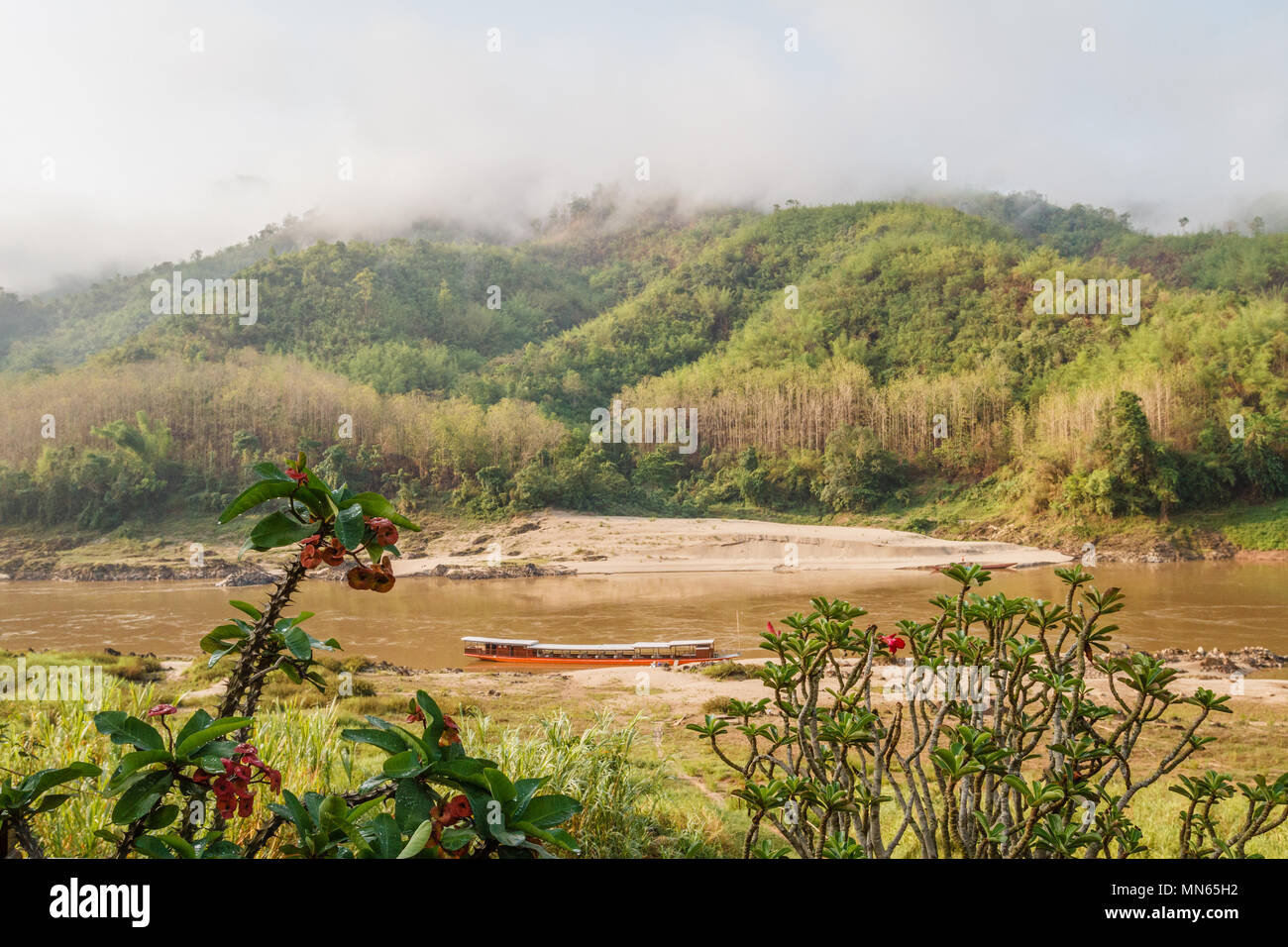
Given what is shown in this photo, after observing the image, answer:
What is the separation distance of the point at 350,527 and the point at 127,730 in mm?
239

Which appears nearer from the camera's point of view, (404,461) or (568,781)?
(568,781)

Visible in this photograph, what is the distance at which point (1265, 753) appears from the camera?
4.24m

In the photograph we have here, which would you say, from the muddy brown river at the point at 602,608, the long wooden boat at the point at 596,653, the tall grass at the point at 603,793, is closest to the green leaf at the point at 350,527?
the tall grass at the point at 603,793

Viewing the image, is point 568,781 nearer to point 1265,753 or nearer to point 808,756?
point 808,756

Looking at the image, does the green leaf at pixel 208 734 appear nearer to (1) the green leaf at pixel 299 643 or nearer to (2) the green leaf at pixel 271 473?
(1) the green leaf at pixel 299 643

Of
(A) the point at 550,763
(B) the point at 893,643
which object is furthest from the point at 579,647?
(B) the point at 893,643

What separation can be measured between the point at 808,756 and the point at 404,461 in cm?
1371

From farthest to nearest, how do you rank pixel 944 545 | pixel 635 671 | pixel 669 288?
pixel 669 288, pixel 944 545, pixel 635 671

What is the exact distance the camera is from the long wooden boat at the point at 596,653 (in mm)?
6527

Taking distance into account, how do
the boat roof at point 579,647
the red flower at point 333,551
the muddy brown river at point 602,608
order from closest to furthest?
the red flower at point 333,551 < the boat roof at point 579,647 < the muddy brown river at point 602,608

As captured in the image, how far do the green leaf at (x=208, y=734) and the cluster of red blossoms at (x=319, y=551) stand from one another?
0.13 metres
